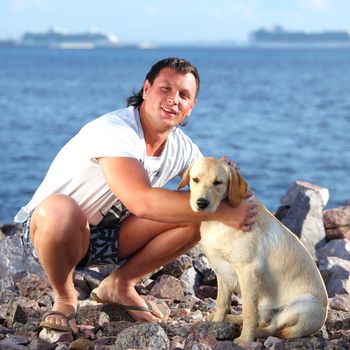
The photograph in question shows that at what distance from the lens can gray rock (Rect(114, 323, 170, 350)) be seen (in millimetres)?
4387

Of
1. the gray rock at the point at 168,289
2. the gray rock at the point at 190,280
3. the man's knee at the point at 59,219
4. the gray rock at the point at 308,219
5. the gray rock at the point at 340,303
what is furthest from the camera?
the gray rock at the point at 308,219

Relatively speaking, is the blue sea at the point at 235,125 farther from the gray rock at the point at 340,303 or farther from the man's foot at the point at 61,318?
the gray rock at the point at 340,303

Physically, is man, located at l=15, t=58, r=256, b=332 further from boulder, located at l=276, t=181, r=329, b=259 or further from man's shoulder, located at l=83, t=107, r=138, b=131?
boulder, located at l=276, t=181, r=329, b=259

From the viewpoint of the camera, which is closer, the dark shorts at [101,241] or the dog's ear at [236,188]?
the dog's ear at [236,188]

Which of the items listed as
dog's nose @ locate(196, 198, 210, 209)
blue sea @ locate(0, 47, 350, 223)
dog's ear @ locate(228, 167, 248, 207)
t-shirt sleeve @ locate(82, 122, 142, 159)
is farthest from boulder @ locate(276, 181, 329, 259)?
dog's nose @ locate(196, 198, 210, 209)

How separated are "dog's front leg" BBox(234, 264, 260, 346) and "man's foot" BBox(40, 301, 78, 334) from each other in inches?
35.7

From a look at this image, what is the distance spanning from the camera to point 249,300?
4.50 metres

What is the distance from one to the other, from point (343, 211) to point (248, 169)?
47.2 ft

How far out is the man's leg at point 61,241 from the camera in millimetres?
4867

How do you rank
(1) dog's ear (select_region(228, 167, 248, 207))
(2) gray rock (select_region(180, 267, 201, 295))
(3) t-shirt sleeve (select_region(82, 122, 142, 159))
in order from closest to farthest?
1. (1) dog's ear (select_region(228, 167, 248, 207))
2. (3) t-shirt sleeve (select_region(82, 122, 142, 159))
3. (2) gray rock (select_region(180, 267, 201, 295))

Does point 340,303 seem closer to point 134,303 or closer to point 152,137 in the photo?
point 134,303

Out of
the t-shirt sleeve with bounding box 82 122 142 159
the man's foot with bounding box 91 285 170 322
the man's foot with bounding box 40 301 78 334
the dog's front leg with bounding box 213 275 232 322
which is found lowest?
the man's foot with bounding box 91 285 170 322

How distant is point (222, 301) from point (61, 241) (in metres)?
0.92

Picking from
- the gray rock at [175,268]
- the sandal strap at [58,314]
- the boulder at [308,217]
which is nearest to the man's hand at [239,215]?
the sandal strap at [58,314]
